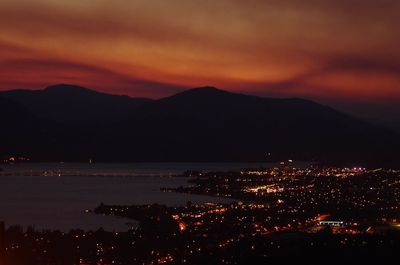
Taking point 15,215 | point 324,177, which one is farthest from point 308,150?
point 15,215

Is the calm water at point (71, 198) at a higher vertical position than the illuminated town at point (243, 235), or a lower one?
lower

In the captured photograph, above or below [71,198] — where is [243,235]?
above

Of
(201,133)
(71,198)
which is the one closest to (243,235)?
(71,198)

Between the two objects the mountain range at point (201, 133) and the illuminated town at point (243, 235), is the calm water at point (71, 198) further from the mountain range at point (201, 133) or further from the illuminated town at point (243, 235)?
the mountain range at point (201, 133)

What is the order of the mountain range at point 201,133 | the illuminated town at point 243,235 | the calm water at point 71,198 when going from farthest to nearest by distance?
1. the mountain range at point 201,133
2. the calm water at point 71,198
3. the illuminated town at point 243,235

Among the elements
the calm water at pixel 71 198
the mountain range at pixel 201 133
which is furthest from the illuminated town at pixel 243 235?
the mountain range at pixel 201 133

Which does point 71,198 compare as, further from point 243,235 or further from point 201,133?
point 201,133
